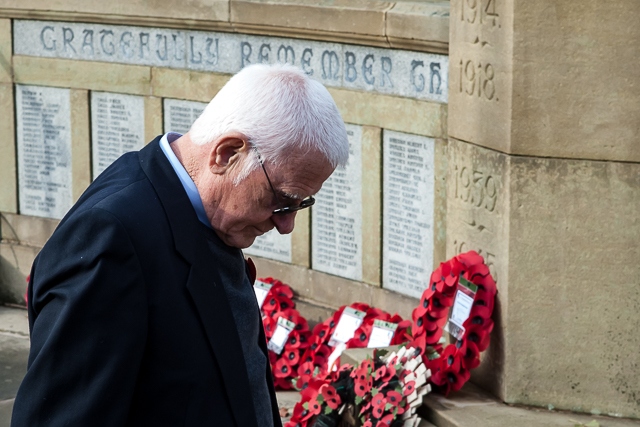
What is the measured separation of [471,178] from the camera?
456 cm

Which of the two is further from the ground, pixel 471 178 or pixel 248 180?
pixel 248 180

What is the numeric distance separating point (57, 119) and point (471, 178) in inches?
139

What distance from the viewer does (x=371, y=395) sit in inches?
173

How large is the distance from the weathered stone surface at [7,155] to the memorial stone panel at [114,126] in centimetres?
69

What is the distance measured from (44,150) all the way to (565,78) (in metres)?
4.17

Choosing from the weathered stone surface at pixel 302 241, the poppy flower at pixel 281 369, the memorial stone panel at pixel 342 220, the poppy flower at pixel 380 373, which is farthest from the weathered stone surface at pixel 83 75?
the poppy flower at pixel 380 373

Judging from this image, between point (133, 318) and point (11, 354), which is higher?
point (133, 318)

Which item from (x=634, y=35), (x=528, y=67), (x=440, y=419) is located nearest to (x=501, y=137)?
(x=528, y=67)

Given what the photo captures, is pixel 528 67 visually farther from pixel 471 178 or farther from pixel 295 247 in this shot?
pixel 295 247

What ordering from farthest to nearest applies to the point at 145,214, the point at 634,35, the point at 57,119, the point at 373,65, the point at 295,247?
the point at 57,119
the point at 295,247
the point at 373,65
the point at 634,35
the point at 145,214

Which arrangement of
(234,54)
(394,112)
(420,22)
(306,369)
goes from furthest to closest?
(234,54)
(306,369)
(394,112)
(420,22)

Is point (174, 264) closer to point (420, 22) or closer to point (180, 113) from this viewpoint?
point (420, 22)

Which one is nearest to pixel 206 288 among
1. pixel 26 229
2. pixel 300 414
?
pixel 300 414

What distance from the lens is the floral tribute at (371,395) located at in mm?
4312
